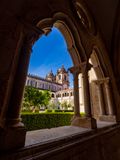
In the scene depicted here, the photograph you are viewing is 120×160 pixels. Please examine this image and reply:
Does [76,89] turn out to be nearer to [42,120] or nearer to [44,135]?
[44,135]

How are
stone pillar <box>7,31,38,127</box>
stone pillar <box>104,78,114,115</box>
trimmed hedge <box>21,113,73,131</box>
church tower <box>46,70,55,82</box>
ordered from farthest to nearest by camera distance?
church tower <box>46,70,55,82</box>
trimmed hedge <box>21,113,73,131</box>
stone pillar <box>104,78,114,115</box>
stone pillar <box>7,31,38,127</box>

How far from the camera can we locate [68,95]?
2914cm

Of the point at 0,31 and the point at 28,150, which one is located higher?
the point at 0,31

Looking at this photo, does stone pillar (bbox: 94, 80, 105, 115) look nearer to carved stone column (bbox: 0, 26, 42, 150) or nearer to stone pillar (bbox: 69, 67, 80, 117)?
stone pillar (bbox: 69, 67, 80, 117)

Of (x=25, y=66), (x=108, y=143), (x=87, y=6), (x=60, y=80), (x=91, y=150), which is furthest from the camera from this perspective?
(x=60, y=80)

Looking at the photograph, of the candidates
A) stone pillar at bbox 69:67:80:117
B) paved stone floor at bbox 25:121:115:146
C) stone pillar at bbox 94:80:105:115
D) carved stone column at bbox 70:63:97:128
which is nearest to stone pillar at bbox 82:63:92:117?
carved stone column at bbox 70:63:97:128

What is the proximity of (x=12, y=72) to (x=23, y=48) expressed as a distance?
0.35m

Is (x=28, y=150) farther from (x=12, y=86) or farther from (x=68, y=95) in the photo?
(x=68, y=95)

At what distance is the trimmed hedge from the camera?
474cm

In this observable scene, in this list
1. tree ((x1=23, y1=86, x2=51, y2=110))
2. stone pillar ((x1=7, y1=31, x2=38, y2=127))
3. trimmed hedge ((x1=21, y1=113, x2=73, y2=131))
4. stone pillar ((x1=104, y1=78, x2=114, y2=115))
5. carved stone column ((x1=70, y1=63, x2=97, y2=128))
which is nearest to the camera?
stone pillar ((x1=7, y1=31, x2=38, y2=127))

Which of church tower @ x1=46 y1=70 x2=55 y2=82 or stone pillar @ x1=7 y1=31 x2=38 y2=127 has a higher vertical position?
church tower @ x1=46 y1=70 x2=55 y2=82

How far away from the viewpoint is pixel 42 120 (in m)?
5.30

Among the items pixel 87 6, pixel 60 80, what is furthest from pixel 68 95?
pixel 87 6

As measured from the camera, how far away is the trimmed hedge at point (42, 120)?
474cm
